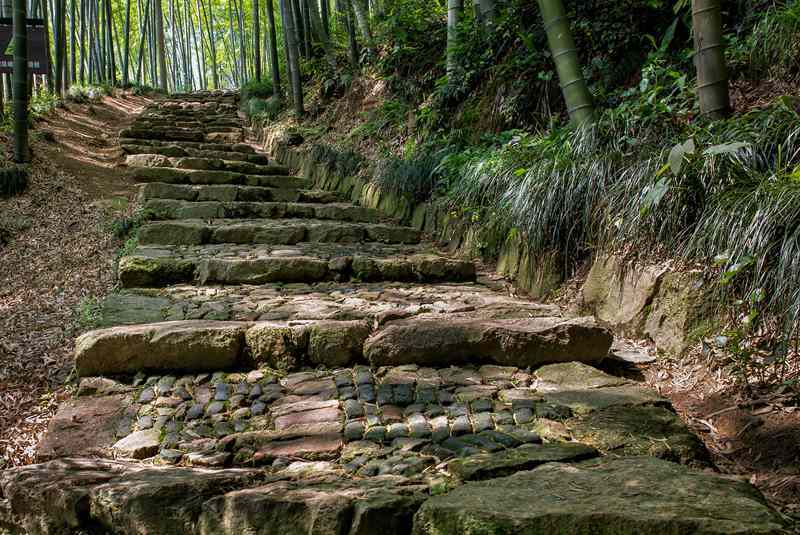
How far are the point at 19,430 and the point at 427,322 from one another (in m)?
1.71

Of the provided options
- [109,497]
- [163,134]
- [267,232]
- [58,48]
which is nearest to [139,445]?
[109,497]

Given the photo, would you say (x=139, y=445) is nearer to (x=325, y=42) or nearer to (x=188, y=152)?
(x=188, y=152)

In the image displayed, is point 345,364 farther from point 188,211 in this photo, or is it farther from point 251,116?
point 251,116

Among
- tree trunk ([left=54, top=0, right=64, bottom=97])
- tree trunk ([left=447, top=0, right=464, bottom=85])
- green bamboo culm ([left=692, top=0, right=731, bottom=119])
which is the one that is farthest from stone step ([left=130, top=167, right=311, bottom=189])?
green bamboo culm ([left=692, top=0, right=731, bottom=119])

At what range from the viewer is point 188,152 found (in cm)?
785

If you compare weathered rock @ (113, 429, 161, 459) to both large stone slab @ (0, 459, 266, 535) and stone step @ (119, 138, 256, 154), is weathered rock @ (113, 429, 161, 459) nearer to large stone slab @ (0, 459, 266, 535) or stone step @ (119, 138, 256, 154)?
large stone slab @ (0, 459, 266, 535)

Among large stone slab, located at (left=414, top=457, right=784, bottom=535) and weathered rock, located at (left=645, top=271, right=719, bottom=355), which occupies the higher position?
weathered rock, located at (left=645, top=271, right=719, bottom=355)

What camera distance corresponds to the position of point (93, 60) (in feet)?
59.7

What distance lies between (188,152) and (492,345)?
20.7 ft

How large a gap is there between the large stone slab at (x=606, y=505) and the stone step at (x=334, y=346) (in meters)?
1.09

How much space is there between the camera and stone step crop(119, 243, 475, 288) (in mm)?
3879

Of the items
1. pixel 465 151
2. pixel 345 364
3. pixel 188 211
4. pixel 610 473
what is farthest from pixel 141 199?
pixel 610 473

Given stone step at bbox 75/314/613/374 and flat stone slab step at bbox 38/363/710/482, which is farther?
stone step at bbox 75/314/613/374

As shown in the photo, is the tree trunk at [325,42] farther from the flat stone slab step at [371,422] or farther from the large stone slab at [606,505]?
the large stone slab at [606,505]
